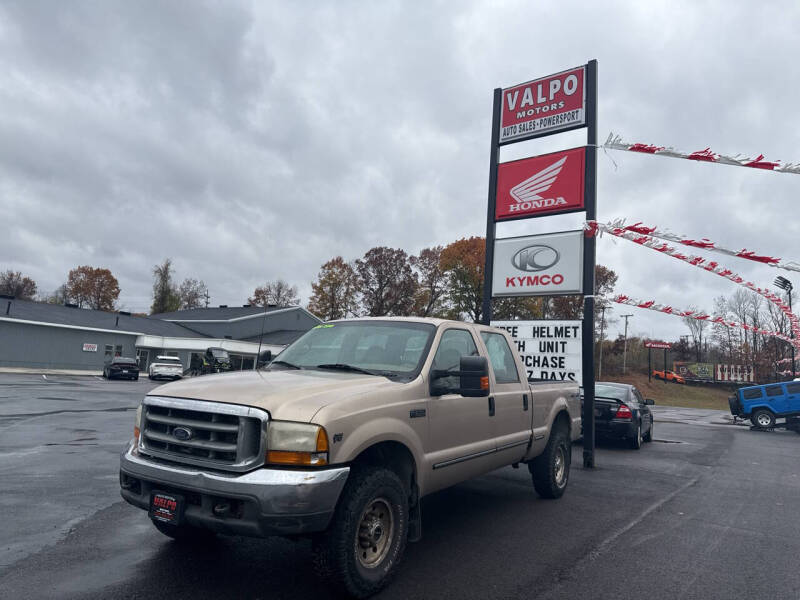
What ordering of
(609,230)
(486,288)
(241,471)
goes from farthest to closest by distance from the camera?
(486,288)
(609,230)
(241,471)

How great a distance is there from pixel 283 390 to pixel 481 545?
240 cm

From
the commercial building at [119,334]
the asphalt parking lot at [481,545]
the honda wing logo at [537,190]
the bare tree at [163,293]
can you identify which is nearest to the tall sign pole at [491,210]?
the honda wing logo at [537,190]

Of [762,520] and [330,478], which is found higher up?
[330,478]

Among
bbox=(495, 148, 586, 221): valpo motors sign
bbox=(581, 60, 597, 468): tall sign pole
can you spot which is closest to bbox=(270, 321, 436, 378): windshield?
bbox=(581, 60, 597, 468): tall sign pole

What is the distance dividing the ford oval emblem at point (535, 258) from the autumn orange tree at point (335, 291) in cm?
5185

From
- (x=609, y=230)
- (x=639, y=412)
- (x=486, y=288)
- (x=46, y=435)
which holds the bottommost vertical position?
(x=46, y=435)

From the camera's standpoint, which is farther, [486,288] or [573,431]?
[486,288]

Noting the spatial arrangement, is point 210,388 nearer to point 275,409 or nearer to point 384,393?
point 275,409

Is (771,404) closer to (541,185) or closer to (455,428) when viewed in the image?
(541,185)

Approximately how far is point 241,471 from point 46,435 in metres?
8.59

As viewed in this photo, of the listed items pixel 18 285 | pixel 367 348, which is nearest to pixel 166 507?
pixel 367 348

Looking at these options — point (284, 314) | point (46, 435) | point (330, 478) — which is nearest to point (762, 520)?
point (330, 478)

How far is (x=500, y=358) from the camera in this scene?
19.8 ft

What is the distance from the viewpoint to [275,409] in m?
3.52
